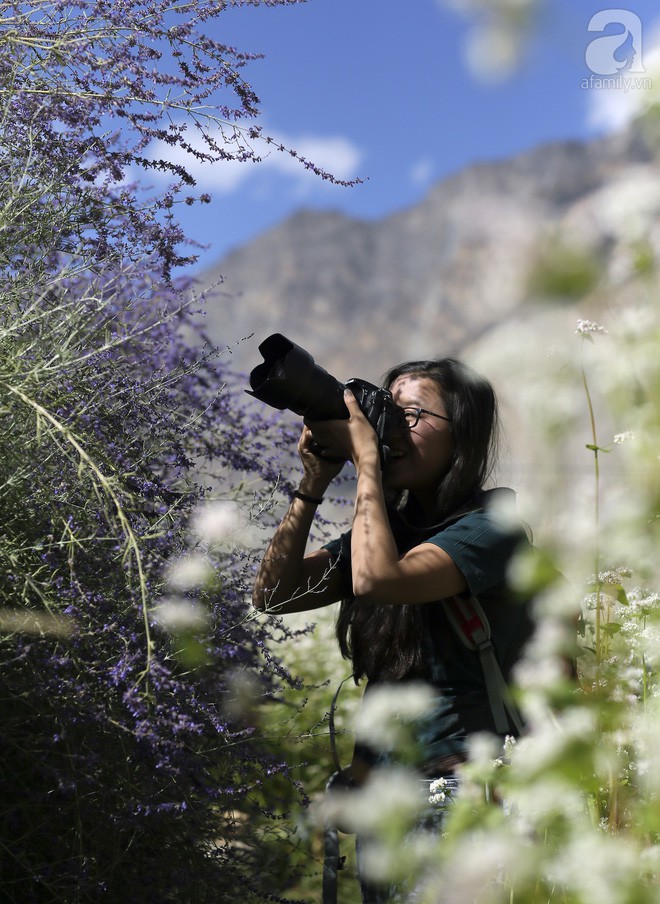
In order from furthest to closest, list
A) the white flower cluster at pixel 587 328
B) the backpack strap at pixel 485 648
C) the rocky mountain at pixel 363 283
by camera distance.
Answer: the rocky mountain at pixel 363 283 < the backpack strap at pixel 485 648 < the white flower cluster at pixel 587 328

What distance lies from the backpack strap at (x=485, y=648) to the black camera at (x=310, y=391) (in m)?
0.25

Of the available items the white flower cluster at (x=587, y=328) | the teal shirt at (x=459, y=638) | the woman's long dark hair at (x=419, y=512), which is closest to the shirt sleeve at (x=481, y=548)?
the teal shirt at (x=459, y=638)

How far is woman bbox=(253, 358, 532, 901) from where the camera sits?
1310 millimetres

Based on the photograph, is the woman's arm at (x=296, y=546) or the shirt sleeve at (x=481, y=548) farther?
the woman's arm at (x=296, y=546)

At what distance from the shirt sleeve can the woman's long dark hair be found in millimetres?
115

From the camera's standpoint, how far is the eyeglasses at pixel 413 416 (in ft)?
4.97

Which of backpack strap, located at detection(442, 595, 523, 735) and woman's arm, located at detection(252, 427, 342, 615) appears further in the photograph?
woman's arm, located at detection(252, 427, 342, 615)

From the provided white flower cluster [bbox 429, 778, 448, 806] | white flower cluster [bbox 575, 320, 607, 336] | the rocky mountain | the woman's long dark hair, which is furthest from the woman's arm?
the rocky mountain

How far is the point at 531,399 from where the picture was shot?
0.61m

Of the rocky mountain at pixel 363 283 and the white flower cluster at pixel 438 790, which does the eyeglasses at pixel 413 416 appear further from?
the rocky mountain at pixel 363 283

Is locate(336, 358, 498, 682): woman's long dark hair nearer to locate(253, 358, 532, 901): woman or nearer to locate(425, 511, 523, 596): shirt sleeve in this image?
locate(253, 358, 532, 901): woman

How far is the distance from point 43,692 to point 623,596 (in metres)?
0.78

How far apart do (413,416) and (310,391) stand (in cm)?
18

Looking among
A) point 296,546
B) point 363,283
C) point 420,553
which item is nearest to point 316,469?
point 296,546
